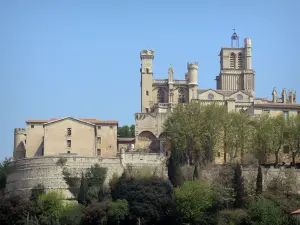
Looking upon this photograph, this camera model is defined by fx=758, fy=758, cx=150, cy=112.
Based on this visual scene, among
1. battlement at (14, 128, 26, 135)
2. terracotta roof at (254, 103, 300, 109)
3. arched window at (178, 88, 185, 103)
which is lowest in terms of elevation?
battlement at (14, 128, 26, 135)

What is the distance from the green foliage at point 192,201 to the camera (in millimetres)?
67188

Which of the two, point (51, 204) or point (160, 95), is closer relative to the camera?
point (51, 204)

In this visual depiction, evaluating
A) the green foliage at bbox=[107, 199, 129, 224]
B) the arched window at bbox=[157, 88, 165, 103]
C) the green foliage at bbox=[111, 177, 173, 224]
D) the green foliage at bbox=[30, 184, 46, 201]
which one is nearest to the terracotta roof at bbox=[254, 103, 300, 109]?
the arched window at bbox=[157, 88, 165, 103]

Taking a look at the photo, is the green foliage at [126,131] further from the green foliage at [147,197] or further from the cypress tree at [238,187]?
the cypress tree at [238,187]

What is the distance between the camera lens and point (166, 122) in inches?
3172

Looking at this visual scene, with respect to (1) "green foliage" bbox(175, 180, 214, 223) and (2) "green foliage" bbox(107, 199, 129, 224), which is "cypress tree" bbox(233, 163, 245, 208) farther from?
(2) "green foliage" bbox(107, 199, 129, 224)

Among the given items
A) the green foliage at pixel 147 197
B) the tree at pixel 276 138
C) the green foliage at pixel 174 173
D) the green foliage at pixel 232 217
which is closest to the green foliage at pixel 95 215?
the green foliage at pixel 147 197

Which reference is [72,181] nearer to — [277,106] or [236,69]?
[277,106]

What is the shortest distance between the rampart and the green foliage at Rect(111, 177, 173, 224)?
4358mm

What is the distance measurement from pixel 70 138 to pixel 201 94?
2002 cm

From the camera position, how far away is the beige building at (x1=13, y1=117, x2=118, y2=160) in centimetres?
8000

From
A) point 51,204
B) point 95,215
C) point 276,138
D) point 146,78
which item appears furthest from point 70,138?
point 276,138

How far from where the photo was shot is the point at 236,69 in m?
101

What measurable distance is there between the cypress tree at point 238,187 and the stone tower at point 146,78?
930 inches
